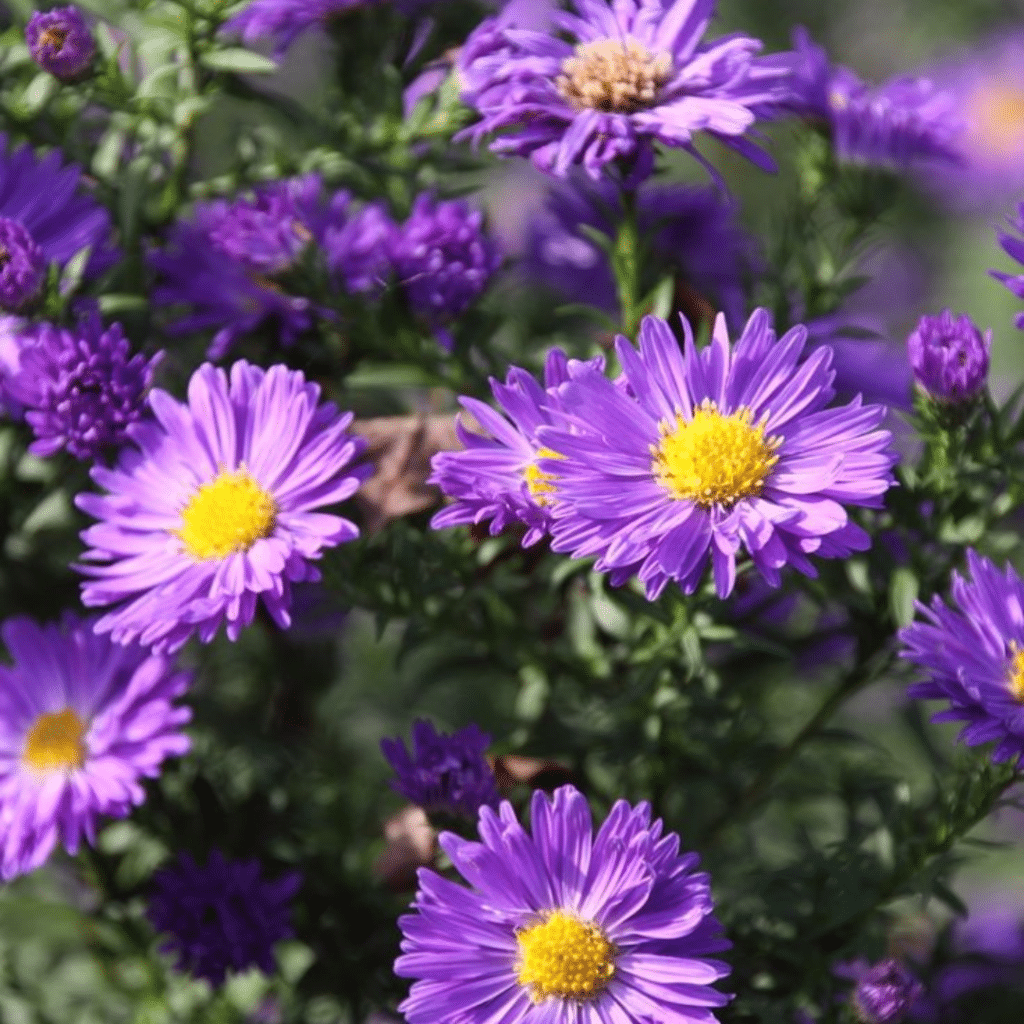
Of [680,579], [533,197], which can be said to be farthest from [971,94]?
[680,579]

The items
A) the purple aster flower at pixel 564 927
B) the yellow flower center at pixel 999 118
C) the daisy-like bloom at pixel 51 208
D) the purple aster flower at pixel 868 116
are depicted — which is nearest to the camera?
the purple aster flower at pixel 564 927

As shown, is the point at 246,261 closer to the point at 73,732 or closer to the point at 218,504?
the point at 218,504

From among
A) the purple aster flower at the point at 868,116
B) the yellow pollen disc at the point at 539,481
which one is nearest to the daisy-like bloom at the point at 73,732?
the yellow pollen disc at the point at 539,481

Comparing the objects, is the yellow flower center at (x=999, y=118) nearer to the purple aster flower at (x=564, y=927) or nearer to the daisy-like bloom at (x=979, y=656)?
the daisy-like bloom at (x=979, y=656)

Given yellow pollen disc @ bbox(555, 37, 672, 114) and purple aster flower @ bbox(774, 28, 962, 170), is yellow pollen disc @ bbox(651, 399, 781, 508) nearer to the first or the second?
yellow pollen disc @ bbox(555, 37, 672, 114)

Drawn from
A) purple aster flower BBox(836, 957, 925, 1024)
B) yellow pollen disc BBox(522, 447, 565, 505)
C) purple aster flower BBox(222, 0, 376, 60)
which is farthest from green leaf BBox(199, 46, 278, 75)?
purple aster flower BBox(836, 957, 925, 1024)

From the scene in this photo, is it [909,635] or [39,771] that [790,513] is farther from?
[39,771]

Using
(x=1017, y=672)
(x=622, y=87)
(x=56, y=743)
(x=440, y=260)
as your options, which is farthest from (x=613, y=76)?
(x=56, y=743)

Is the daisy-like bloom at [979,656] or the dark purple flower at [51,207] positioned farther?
the dark purple flower at [51,207]
